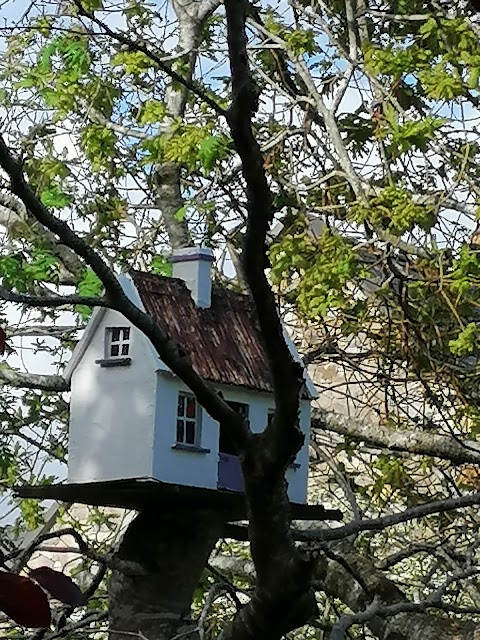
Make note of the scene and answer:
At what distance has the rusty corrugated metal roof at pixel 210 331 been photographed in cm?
172

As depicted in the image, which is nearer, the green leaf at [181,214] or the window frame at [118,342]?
the window frame at [118,342]

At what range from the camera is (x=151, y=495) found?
1.56 meters

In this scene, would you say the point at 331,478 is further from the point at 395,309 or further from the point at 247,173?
the point at 247,173

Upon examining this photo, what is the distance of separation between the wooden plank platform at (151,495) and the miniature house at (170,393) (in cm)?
5

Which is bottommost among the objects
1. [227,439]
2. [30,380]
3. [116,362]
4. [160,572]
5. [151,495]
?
[160,572]

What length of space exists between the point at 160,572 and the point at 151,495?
12 cm

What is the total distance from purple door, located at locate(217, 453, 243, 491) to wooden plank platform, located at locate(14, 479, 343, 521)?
0.05m

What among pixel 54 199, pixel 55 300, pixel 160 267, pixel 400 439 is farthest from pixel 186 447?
pixel 54 199

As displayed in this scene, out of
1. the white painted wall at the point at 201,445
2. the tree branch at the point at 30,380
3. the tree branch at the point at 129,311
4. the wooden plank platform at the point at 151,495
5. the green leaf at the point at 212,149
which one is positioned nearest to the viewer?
the tree branch at the point at 129,311

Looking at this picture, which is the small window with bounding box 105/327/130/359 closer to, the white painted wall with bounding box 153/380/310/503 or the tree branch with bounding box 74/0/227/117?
the white painted wall with bounding box 153/380/310/503

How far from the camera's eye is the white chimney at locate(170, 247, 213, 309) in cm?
184

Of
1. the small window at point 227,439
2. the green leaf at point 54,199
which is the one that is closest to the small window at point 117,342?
the small window at point 227,439

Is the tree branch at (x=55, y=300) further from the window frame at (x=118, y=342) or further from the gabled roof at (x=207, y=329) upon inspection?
the window frame at (x=118, y=342)

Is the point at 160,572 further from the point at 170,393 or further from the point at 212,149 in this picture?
the point at 212,149
